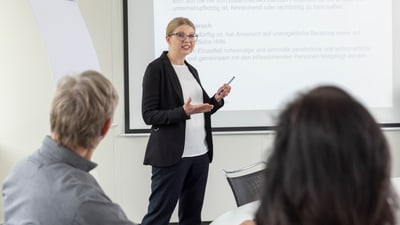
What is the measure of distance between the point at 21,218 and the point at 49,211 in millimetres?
114

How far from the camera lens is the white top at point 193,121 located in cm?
287

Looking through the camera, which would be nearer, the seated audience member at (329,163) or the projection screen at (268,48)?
the seated audience member at (329,163)

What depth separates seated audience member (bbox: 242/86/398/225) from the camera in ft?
2.43

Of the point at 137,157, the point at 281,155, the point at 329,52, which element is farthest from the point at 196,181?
the point at 281,155

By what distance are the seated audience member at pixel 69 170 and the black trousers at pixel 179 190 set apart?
151 cm

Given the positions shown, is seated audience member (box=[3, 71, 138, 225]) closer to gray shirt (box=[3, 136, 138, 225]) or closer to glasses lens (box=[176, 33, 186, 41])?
gray shirt (box=[3, 136, 138, 225])

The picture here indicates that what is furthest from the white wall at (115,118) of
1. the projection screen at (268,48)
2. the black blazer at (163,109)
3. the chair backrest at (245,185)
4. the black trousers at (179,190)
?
the chair backrest at (245,185)

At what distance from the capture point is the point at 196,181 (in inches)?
116

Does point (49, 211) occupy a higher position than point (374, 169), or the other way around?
point (374, 169)

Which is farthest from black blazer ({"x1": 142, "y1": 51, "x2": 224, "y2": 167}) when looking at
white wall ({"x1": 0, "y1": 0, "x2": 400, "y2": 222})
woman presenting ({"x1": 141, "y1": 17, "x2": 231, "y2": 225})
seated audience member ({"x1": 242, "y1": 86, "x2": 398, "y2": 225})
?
seated audience member ({"x1": 242, "y1": 86, "x2": 398, "y2": 225})

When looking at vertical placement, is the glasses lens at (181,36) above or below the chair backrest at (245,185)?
above

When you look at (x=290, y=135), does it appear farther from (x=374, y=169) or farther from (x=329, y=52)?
(x=329, y=52)

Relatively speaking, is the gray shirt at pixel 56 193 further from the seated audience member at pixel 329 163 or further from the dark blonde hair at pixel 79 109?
the seated audience member at pixel 329 163

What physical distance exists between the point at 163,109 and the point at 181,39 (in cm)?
44
